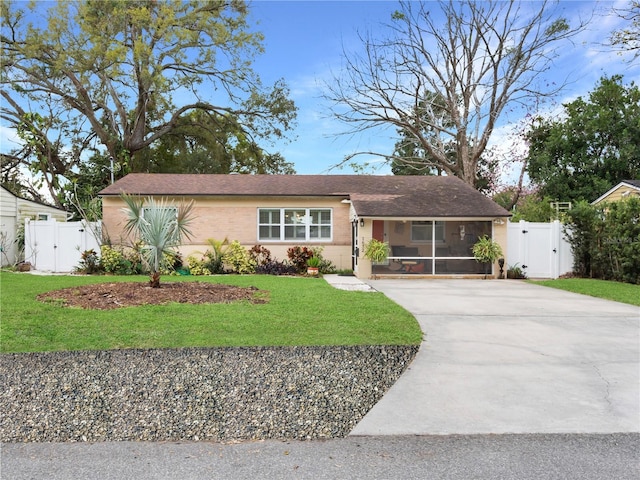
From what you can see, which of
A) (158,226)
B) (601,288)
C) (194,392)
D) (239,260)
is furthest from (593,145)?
(194,392)

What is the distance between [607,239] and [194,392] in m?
15.1

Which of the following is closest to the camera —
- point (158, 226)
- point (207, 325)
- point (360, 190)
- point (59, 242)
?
point (207, 325)

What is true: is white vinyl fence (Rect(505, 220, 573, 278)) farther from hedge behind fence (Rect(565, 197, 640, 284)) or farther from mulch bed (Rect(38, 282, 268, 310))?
mulch bed (Rect(38, 282, 268, 310))

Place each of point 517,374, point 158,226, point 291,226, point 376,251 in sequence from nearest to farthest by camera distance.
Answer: point 517,374
point 158,226
point 376,251
point 291,226

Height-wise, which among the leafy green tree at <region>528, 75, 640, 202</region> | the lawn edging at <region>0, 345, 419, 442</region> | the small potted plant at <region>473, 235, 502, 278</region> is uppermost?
the leafy green tree at <region>528, 75, 640, 202</region>

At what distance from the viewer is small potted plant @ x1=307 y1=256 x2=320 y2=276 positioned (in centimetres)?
1675

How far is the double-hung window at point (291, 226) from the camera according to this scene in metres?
18.3

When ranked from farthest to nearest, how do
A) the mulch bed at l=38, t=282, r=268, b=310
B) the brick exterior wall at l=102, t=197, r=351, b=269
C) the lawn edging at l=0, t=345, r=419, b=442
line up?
1. the brick exterior wall at l=102, t=197, r=351, b=269
2. the mulch bed at l=38, t=282, r=268, b=310
3. the lawn edging at l=0, t=345, r=419, b=442

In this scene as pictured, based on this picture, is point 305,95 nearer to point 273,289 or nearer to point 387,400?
point 273,289

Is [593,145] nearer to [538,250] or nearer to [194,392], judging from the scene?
[538,250]

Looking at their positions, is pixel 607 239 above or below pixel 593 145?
below

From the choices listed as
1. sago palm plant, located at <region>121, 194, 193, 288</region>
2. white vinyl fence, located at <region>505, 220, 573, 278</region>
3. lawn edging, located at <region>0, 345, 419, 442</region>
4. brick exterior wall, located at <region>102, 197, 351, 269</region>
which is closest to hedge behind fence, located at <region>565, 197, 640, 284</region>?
white vinyl fence, located at <region>505, 220, 573, 278</region>

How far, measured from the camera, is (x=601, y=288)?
1325 centimetres

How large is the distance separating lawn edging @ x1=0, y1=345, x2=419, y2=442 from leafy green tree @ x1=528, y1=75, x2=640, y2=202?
88.7 ft
